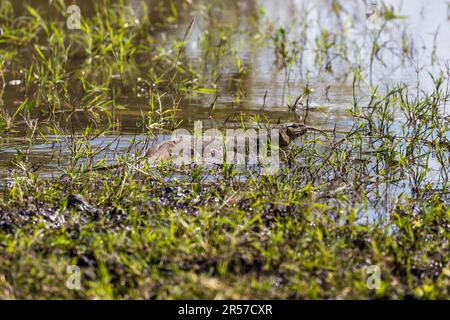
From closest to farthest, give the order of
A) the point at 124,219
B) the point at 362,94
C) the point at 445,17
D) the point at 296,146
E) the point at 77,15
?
1. the point at 124,219
2. the point at 296,146
3. the point at 362,94
4. the point at 77,15
5. the point at 445,17

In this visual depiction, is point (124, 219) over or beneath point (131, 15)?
beneath

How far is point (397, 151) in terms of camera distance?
5.16 meters

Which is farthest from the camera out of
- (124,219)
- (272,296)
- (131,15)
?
(131,15)

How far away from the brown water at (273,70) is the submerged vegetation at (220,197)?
3 cm

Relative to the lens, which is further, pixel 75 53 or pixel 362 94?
pixel 75 53

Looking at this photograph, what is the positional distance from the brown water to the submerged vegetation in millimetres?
33

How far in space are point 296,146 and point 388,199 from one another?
80cm

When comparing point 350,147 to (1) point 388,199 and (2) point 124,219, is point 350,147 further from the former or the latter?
(2) point 124,219

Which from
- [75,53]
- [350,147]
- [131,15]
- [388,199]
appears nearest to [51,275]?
[388,199]
